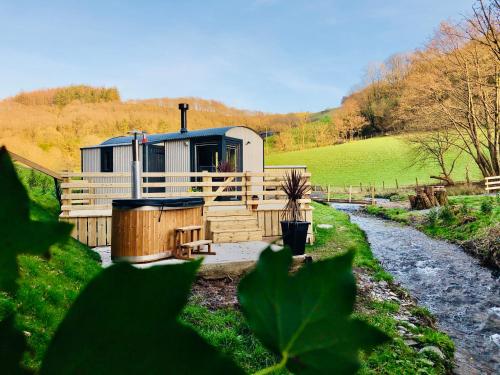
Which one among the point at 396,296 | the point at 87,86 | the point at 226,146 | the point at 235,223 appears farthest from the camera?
the point at 87,86

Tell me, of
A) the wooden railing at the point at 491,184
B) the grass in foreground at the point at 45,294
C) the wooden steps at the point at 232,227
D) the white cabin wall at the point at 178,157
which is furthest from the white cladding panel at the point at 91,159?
the wooden railing at the point at 491,184

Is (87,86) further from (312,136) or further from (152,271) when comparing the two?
(152,271)

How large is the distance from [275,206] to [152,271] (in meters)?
10.3

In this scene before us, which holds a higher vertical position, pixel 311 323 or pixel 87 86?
pixel 87 86

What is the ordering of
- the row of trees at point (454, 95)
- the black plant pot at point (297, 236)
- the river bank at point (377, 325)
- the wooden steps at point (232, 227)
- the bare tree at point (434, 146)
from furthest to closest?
1. the bare tree at point (434, 146)
2. the row of trees at point (454, 95)
3. the wooden steps at point (232, 227)
4. the black plant pot at point (297, 236)
5. the river bank at point (377, 325)

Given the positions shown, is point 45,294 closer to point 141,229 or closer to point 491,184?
point 141,229

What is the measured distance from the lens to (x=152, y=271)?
14 centimetres

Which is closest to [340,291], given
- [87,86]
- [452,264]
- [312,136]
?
[452,264]

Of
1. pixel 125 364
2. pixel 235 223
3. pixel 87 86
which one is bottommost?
pixel 235 223

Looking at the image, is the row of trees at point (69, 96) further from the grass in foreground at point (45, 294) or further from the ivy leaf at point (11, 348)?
the ivy leaf at point (11, 348)

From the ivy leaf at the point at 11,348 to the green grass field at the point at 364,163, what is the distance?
36383 millimetres

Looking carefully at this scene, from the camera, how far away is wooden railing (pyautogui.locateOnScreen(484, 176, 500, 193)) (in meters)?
22.0

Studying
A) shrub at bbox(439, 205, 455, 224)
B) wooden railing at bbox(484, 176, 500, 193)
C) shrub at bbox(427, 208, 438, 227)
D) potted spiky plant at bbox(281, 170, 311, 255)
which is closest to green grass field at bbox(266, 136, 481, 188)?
wooden railing at bbox(484, 176, 500, 193)

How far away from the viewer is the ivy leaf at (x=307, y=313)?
177 millimetres
